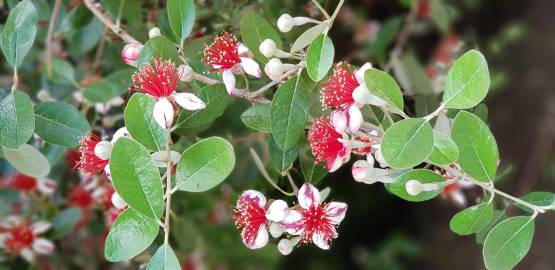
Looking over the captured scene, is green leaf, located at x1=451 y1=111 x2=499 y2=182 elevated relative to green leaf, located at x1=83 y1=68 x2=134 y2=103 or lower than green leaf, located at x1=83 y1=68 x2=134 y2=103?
elevated

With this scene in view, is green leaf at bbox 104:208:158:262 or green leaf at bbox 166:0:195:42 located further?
green leaf at bbox 166:0:195:42

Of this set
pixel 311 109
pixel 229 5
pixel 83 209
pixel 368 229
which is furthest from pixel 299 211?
pixel 368 229

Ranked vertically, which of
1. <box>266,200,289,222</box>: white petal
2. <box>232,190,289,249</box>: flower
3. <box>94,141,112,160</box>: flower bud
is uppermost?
<box>94,141,112,160</box>: flower bud

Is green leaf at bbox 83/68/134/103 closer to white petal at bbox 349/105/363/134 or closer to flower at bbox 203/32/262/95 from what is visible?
flower at bbox 203/32/262/95

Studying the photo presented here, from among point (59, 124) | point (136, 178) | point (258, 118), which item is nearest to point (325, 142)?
Answer: point (258, 118)

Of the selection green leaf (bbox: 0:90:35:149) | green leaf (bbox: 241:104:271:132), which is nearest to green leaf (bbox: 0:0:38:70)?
green leaf (bbox: 0:90:35:149)

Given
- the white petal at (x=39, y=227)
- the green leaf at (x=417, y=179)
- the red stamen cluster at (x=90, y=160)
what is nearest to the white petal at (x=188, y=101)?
the red stamen cluster at (x=90, y=160)
